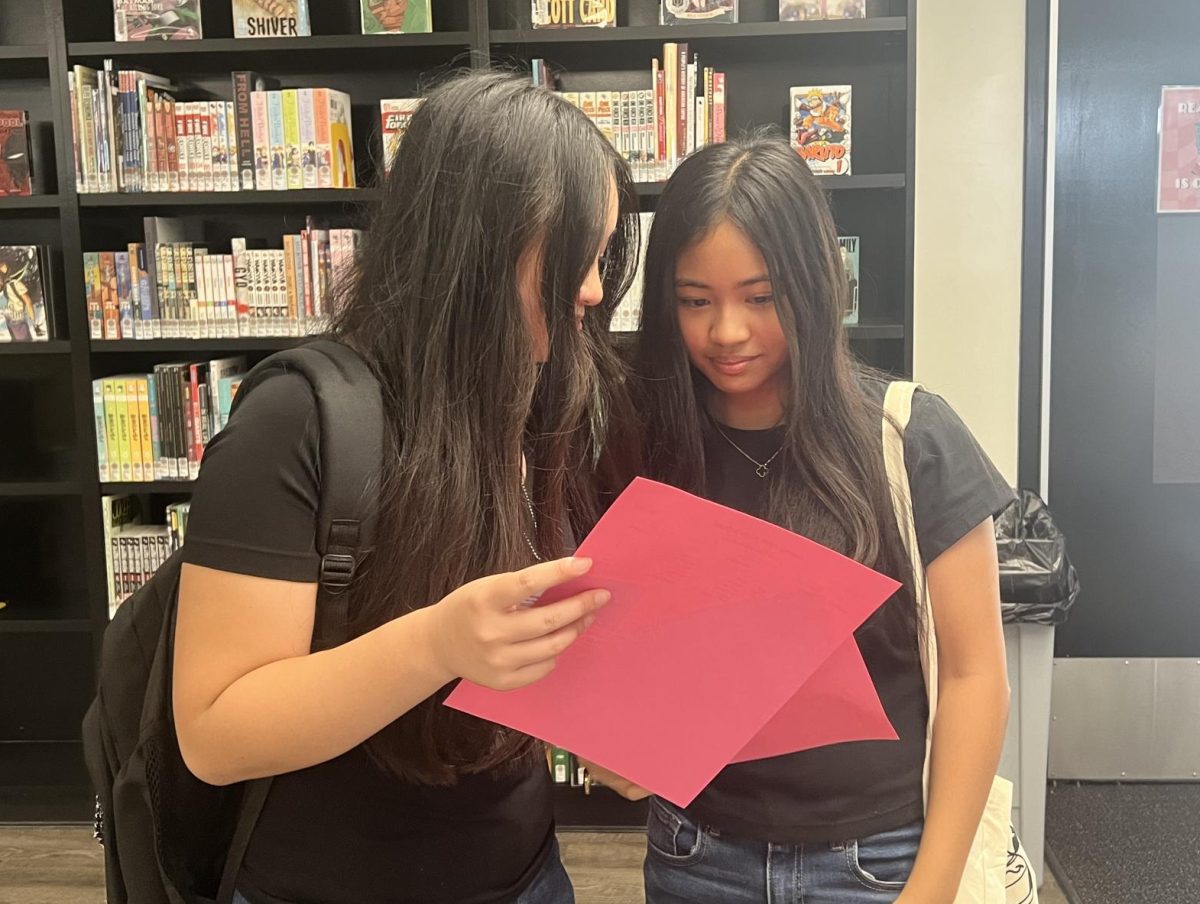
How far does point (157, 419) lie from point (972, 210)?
7.48ft

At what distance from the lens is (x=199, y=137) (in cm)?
267

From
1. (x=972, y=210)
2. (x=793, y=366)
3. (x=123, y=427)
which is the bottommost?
(x=123, y=427)

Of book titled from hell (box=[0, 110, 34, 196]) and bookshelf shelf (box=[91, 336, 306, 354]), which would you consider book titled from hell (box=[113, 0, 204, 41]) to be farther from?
bookshelf shelf (box=[91, 336, 306, 354])

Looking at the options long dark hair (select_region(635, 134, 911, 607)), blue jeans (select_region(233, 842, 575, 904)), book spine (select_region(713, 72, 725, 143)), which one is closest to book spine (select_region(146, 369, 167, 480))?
book spine (select_region(713, 72, 725, 143))

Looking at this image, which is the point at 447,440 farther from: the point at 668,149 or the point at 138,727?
the point at 668,149

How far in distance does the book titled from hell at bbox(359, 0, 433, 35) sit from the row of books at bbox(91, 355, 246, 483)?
0.95 meters

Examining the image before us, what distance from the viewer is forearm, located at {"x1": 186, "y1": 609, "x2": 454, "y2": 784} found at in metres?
0.77

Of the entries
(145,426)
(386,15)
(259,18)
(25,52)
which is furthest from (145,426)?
(386,15)

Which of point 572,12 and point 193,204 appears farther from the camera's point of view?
point 193,204

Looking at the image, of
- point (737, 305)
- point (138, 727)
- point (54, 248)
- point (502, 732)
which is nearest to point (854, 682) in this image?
point (502, 732)

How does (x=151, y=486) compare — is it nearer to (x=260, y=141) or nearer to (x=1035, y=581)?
(x=260, y=141)

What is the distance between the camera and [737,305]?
3.78ft

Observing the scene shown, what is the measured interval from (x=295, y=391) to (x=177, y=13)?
89.6 inches

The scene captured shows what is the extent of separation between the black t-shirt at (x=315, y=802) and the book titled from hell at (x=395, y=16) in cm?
208
